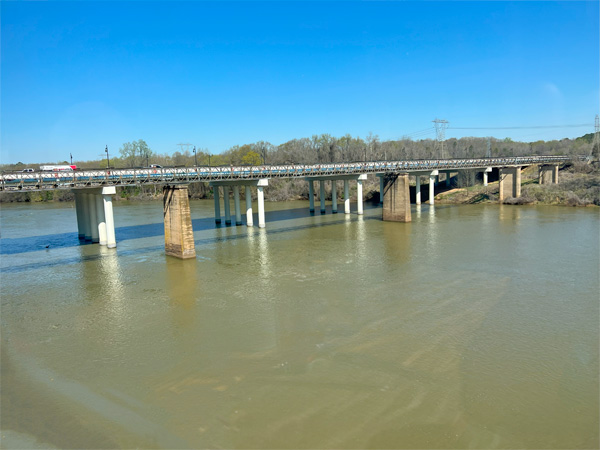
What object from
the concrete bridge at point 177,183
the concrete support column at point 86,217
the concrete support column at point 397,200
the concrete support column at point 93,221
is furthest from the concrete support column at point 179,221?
the concrete support column at point 397,200

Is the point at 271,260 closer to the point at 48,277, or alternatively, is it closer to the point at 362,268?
the point at 362,268

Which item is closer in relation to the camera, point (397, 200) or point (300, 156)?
point (397, 200)

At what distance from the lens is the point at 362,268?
80.3 feet

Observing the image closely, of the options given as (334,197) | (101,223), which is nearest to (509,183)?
(334,197)

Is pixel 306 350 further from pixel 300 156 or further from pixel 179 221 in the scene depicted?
pixel 300 156

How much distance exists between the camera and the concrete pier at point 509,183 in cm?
5741

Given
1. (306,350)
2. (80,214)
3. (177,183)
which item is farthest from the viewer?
(80,214)

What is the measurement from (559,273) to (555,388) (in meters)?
12.8

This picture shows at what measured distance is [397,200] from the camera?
4353cm

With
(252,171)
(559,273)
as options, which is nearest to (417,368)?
(559,273)

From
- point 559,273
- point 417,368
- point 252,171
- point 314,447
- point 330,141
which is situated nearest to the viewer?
point 314,447

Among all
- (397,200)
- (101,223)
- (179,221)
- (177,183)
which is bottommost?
(101,223)

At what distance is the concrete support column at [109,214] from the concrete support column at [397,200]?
25896 mm

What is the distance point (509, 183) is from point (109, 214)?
49843mm
